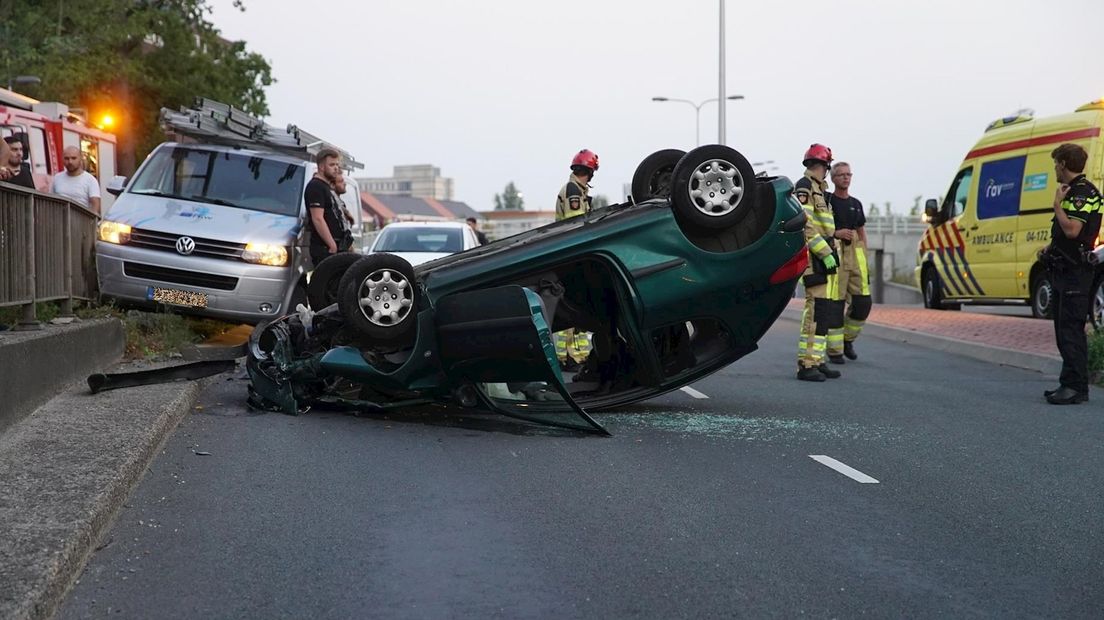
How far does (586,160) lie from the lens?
12.3m

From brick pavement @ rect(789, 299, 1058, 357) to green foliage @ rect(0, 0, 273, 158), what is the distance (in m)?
24.6

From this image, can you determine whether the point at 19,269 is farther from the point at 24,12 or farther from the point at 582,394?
the point at 24,12

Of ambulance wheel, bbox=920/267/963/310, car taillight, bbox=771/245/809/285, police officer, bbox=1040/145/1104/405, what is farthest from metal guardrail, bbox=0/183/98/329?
ambulance wheel, bbox=920/267/963/310

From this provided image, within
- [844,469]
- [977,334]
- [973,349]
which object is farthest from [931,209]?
[844,469]

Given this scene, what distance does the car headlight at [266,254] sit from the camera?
12.1 meters

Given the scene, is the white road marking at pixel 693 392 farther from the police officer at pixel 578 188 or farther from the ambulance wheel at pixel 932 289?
the ambulance wheel at pixel 932 289

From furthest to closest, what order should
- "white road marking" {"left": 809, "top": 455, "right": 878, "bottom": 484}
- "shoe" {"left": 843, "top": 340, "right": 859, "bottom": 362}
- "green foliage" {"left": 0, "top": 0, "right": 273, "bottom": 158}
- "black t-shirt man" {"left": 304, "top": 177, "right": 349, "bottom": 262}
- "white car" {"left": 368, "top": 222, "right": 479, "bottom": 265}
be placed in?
1. "green foliage" {"left": 0, "top": 0, "right": 273, "bottom": 158}
2. "white car" {"left": 368, "top": 222, "right": 479, "bottom": 265}
3. "shoe" {"left": 843, "top": 340, "right": 859, "bottom": 362}
4. "black t-shirt man" {"left": 304, "top": 177, "right": 349, "bottom": 262}
5. "white road marking" {"left": 809, "top": 455, "right": 878, "bottom": 484}

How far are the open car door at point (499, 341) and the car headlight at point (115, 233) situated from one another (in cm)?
540

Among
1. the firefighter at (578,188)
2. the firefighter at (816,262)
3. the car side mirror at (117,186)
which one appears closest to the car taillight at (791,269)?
the firefighter at (816,262)

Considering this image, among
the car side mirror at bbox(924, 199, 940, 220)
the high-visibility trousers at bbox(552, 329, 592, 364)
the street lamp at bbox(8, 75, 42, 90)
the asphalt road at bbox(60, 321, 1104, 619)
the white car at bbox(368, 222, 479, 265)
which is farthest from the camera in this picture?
the street lamp at bbox(8, 75, 42, 90)

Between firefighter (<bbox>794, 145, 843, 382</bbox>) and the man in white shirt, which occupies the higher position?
the man in white shirt

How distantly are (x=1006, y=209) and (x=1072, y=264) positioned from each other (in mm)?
9496

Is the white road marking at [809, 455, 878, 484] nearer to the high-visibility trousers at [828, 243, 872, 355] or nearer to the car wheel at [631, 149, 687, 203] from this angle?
the car wheel at [631, 149, 687, 203]

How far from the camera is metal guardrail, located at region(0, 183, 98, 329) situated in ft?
27.2
